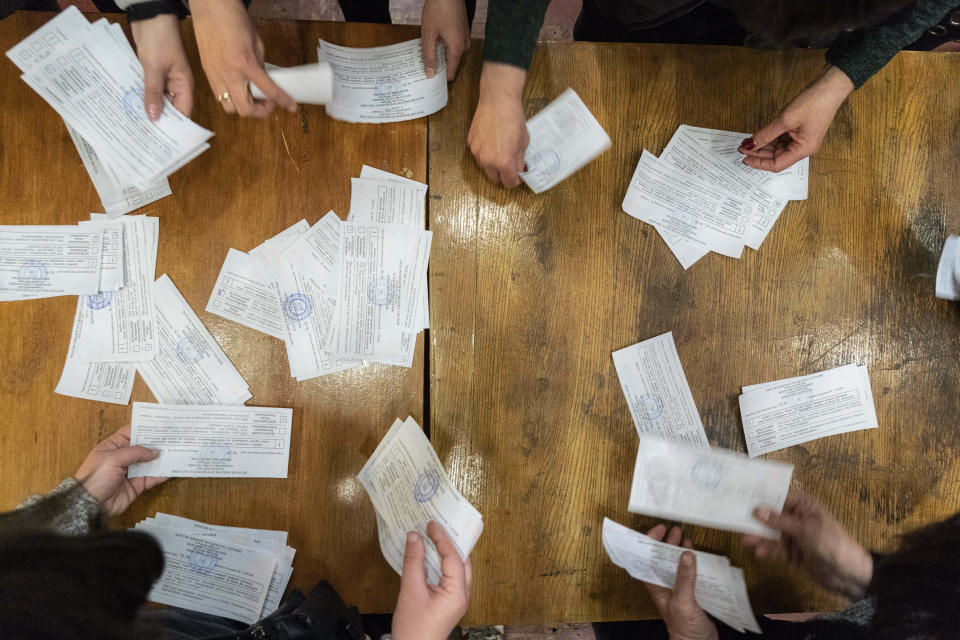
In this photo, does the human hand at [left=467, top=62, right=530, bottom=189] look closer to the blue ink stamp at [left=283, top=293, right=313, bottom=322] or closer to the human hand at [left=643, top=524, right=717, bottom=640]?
the blue ink stamp at [left=283, top=293, right=313, bottom=322]

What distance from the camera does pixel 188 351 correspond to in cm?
101

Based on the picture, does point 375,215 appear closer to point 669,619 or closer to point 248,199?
point 248,199

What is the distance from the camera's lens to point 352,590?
3.28ft

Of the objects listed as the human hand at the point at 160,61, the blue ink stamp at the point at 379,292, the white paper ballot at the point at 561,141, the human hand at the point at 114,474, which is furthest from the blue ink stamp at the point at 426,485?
the human hand at the point at 160,61

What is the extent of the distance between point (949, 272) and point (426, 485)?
45.1 inches

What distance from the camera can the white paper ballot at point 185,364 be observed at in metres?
1.00

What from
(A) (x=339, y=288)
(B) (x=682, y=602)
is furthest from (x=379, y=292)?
(B) (x=682, y=602)

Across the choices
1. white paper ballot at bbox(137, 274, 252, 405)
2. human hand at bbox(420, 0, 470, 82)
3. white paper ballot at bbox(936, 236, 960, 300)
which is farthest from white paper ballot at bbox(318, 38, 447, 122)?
white paper ballot at bbox(936, 236, 960, 300)

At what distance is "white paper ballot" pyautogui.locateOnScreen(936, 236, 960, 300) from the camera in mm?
1101

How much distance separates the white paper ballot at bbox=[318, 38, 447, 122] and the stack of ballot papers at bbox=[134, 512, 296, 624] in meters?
0.82

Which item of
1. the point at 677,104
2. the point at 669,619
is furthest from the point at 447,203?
the point at 669,619

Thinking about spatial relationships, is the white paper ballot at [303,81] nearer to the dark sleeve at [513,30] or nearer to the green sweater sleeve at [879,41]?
the dark sleeve at [513,30]

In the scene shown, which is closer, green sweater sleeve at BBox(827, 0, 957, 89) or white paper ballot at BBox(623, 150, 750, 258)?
green sweater sleeve at BBox(827, 0, 957, 89)

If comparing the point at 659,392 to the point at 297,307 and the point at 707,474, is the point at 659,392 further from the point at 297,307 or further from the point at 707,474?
the point at 297,307
